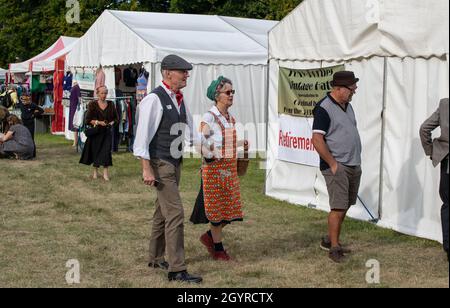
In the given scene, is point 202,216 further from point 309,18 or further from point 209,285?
point 309,18

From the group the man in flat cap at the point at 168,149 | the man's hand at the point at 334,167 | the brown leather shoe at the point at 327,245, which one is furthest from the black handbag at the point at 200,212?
the man's hand at the point at 334,167

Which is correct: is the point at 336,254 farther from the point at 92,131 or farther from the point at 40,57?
the point at 40,57

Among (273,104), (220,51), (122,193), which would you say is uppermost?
(220,51)

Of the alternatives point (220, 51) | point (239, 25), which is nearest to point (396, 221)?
point (220, 51)

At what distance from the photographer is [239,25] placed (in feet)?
67.6

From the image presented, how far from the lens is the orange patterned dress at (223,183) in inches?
271

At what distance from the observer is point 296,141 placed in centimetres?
1049

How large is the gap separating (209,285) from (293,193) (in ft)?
15.5

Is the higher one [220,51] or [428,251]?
[220,51]

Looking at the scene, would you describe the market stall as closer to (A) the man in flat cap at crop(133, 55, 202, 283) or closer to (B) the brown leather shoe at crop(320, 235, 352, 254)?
(B) the brown leather shoe at crop(320, 235, 352, 254)

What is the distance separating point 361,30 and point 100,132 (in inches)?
226

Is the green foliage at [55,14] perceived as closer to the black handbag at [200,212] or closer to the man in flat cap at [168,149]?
the black handbag at [200,212]

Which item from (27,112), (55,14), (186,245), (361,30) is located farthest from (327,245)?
(55,14)

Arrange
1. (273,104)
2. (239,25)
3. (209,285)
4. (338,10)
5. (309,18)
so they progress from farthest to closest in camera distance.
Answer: (239,25)
(273,104)
(309,18)
(338,10)
(209,285)
